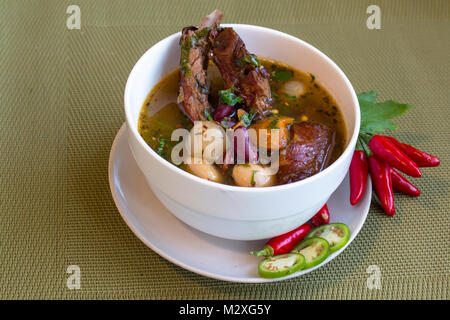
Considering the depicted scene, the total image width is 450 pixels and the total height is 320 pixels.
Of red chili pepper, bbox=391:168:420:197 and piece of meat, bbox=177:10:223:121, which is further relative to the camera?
red chili pepper, bbox=391:168:420:197

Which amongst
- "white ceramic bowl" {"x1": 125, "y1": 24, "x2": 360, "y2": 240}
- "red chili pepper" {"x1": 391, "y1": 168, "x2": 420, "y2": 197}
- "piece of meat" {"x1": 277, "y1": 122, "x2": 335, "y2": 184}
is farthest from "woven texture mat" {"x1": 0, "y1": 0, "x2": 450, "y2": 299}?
"piece of meat" {"x1": 277, "y1": 122, "x2": 335, "y2": 184}

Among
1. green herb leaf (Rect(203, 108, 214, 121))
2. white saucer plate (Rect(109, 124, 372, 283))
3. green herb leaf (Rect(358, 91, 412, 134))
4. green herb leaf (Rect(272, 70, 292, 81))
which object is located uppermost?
green herb leaf (Rect(272, 70, 292, 81))

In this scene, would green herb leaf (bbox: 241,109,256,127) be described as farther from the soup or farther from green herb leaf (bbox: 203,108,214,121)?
green herb leaf (bbox: 203,108,214,121)

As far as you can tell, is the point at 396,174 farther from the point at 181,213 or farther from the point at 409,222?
the point at 181,213

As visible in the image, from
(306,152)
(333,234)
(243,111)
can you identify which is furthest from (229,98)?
(333,234)

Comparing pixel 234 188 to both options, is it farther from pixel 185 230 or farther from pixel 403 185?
pixel 403 185

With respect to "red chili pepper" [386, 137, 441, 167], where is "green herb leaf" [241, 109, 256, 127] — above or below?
above

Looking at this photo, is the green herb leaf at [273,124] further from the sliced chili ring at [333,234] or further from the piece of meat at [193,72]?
the sliced chili ring at [333,234]
